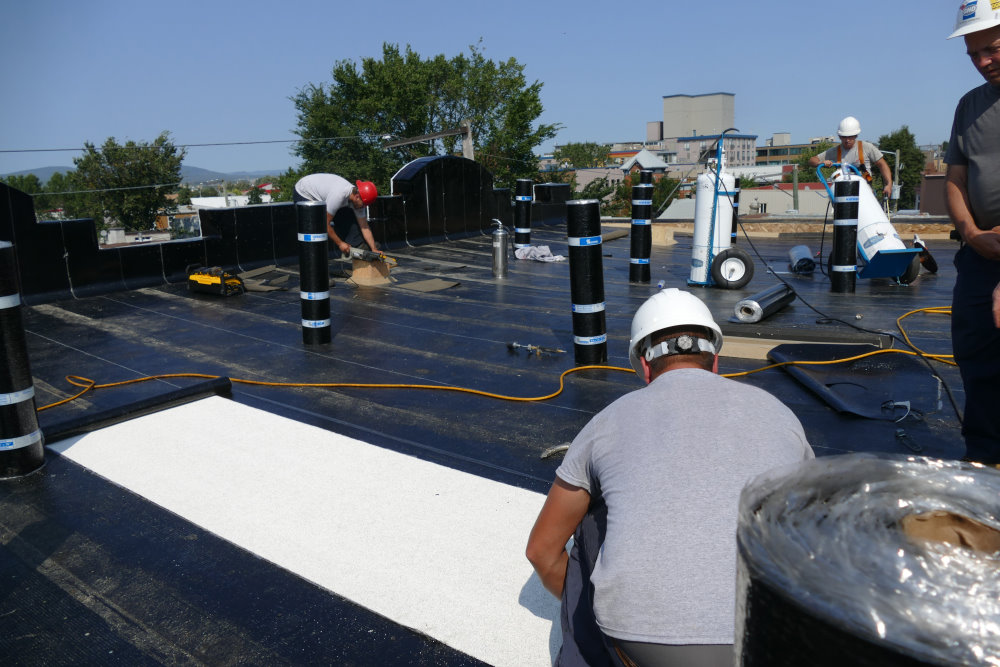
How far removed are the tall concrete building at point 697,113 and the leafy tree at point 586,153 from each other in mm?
57744

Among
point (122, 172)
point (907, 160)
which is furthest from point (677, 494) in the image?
point (907, 160)

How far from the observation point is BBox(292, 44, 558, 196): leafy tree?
198 ft

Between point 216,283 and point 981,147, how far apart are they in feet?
26.3

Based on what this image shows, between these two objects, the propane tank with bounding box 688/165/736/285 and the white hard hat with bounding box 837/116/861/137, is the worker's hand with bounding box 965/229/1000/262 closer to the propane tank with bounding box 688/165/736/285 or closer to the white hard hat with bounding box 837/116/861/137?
the propane tank with bounding box 688/165/736/285

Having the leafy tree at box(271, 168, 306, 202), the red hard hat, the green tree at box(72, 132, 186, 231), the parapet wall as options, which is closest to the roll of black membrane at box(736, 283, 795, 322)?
the red hard hat

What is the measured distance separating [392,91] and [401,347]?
195 ft

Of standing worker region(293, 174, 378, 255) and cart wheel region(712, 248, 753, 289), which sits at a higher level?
standing worker region(293, 174, 378, 255)

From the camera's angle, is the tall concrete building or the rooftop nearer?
the rooftop

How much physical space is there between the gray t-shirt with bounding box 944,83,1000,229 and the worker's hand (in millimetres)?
106

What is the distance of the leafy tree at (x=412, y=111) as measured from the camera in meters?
60.2

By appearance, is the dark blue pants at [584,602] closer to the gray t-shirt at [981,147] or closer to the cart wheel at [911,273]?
the gray t-shirt at [981,147]

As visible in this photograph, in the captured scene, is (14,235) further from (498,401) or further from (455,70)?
(455,70)

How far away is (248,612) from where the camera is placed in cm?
271

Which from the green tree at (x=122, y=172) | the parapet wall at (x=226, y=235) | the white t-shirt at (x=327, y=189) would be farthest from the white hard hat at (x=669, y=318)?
the green tree at (x=122, y=172)
